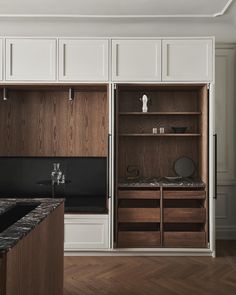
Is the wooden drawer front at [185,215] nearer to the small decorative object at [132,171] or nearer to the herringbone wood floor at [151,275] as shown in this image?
the herringbone wood floor at [151,275]

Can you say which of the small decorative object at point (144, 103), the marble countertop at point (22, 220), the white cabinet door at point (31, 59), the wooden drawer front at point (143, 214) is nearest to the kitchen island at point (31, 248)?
the marble countertop at point (22, 220)

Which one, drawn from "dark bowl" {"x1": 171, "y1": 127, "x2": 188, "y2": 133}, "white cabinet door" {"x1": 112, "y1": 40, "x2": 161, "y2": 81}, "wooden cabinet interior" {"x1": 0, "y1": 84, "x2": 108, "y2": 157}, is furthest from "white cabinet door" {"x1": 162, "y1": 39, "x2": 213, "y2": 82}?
"wooden cabinet interior" {"x1": 0, "y1": 84, "x2": 108, "y2": 157}

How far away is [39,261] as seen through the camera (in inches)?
75.9

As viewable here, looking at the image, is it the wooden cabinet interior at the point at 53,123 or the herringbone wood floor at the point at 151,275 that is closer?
the herringbone wood floor at the point at 151,275

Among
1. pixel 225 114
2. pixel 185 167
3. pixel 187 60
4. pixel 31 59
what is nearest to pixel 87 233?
pixel 185 167

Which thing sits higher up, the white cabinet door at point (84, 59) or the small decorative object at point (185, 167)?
the white cabinet door at point (84, 59)

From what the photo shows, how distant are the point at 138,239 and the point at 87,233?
0.61 meters

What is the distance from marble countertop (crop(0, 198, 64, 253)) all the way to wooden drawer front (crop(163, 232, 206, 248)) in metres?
1.99

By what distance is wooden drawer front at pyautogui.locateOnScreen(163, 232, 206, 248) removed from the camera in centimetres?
416

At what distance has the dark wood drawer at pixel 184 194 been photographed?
4176mm

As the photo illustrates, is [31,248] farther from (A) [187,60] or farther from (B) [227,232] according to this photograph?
(B) [227,232]

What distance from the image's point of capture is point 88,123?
15.8ft

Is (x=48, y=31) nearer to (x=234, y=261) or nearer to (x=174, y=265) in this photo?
(x=174, y=265)

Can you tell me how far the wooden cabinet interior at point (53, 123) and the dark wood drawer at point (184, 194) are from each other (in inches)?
44.4
